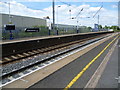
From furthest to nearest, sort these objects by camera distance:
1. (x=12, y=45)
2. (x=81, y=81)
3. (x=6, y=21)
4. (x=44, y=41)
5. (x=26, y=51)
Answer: (x=6, y=21) < (x=44, y=41) < (x=26, y=51) < (x=12, y=45) < (x=81, y=81)

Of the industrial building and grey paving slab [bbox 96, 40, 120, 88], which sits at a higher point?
the industrial building

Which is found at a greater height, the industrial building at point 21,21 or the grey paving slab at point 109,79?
the industrial building at point 21,21

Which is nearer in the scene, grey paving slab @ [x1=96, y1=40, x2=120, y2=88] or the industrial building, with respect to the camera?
grey paving slab @ [x1=96, y1=40, x2=120, y2=88]

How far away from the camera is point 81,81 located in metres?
6.93

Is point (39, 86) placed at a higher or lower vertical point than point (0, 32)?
lower

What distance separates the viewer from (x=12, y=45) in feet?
44.4

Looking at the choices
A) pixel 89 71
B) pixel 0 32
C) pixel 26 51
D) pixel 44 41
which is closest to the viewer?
pixel 89 71

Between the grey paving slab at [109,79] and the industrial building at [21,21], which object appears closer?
the grey paving slab at [109,79]

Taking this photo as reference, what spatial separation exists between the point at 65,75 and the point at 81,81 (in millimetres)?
1111

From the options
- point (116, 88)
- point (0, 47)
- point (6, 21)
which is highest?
point (6, 21)

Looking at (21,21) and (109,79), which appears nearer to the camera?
(109,79)

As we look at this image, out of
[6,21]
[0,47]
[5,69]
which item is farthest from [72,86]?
[6,21]

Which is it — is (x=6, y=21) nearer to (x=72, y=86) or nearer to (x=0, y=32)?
(x=0, y=32)

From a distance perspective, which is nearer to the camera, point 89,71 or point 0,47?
point 89,71
